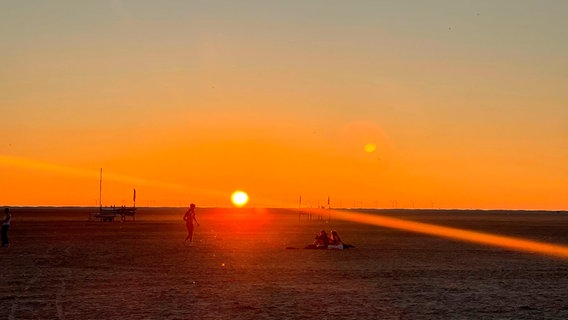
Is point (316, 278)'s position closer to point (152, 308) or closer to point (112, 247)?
point (152, 308)

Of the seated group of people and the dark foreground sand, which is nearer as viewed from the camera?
the dark foreground sand

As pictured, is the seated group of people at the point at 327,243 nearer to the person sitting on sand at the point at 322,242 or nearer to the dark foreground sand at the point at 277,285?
the person sitting on sand at the point at 322,242

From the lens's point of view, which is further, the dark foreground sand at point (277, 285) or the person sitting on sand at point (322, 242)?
the person sitting on sand at point (322, 242)

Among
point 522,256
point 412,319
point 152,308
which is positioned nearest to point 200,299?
point 152,308

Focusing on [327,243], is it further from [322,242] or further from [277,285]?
[277,285]

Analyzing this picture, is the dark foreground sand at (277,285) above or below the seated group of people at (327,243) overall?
below

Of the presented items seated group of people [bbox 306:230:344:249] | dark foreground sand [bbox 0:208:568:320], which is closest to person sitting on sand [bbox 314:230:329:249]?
seated group of people [bbox 306:230:344:249]

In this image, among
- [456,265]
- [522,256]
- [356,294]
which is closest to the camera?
[356,294]

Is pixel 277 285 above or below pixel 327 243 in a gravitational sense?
below

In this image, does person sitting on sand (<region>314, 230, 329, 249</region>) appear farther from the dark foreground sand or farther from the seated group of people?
the dark foreground sand

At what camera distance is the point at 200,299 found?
651 inches

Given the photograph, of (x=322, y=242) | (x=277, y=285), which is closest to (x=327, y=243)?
(x=322, y=242)

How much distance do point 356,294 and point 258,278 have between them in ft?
14.7

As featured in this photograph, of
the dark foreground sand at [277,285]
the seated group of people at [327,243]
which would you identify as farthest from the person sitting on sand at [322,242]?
the dark foreground sand at [277,285]
